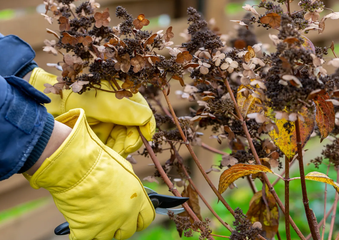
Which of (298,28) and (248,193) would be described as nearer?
(298,28)

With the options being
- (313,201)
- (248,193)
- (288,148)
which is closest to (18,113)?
(288,148)

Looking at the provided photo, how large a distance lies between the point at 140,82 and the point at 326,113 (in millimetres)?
347

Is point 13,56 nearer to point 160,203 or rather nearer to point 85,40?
point 85,40

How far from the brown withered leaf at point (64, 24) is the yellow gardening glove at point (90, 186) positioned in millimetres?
171

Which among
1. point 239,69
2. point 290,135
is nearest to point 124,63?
point 239,69

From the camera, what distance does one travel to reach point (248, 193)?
258 cm

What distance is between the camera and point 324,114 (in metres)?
0.60

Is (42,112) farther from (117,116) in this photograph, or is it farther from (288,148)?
(288,148)

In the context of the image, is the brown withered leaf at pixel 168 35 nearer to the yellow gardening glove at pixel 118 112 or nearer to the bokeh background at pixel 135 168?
the yellow gardening glove at pixel 118 112

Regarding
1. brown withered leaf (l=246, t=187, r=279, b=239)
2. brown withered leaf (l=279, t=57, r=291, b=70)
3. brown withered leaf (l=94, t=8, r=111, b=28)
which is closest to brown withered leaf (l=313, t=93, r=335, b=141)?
brown withered leaf (l=279, t=57, r=291, b=70)

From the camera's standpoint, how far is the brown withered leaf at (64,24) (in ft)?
2.27

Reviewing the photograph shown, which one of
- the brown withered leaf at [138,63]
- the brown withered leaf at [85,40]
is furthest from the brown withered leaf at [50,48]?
the brown withered leaf at [138,63]

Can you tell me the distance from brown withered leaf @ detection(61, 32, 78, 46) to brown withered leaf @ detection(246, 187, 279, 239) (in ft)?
1.68

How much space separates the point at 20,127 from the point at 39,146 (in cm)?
5
